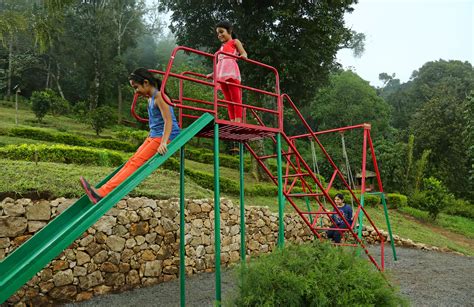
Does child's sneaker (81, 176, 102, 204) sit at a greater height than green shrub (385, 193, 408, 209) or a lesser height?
greater

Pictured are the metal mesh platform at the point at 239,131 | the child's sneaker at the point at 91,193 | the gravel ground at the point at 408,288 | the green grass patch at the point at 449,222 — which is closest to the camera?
the child's sneaker at the point at 91,193

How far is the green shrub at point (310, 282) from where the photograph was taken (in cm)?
338

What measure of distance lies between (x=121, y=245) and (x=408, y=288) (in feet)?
17.1

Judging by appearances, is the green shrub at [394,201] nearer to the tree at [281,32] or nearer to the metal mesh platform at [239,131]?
the tree at [281,32]

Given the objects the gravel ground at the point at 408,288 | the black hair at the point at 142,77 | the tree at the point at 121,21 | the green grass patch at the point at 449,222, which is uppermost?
the tree at the point at 121,21

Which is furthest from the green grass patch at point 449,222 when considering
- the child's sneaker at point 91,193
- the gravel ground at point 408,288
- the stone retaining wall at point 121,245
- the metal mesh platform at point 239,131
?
the child's sneaker at point 91,193

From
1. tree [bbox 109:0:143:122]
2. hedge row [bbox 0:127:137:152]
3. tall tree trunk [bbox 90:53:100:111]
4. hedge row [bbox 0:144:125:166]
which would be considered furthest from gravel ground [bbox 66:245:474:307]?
tree [bbox 109:0:143:122]

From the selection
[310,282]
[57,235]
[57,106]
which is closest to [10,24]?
[57,235]

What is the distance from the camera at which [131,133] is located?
734 inches

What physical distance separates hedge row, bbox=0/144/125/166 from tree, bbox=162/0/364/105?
7699 millimetres

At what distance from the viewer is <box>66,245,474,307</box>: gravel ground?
21.3ft

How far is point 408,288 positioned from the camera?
7477 millimetres

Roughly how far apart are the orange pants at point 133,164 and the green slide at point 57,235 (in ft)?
0.61

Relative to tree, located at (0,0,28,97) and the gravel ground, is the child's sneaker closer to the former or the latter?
the gravel ground
